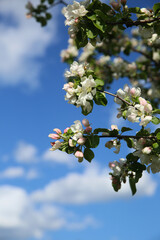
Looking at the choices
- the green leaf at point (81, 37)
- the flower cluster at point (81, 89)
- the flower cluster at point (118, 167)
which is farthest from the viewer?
the flower cluster at point (118, 167)

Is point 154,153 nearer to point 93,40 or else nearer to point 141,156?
point 141,156

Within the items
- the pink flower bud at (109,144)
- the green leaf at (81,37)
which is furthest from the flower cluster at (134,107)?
the green leaf at (81,37)

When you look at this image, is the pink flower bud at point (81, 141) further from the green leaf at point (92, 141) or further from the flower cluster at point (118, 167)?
the flower cluster at point (118, 167)

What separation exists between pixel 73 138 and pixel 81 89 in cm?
40

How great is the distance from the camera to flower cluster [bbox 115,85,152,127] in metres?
2.56

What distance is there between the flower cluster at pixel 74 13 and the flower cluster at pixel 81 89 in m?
0.35

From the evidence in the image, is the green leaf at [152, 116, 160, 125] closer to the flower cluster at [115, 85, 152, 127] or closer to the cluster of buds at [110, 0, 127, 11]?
the flower cluster at [115, 85, 152, 127]

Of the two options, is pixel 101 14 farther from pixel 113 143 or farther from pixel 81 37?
pixel 113 143

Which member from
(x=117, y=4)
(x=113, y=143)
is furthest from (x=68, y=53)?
(x=113, y=143)

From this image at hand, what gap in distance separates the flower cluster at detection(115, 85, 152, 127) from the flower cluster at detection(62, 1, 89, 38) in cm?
68

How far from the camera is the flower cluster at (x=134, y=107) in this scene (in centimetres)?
256

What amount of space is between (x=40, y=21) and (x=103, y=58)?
3.56m

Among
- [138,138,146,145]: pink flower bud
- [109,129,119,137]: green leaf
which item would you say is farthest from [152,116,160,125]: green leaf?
[109,129,119,137]: green leaf

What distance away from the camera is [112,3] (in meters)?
2.87
